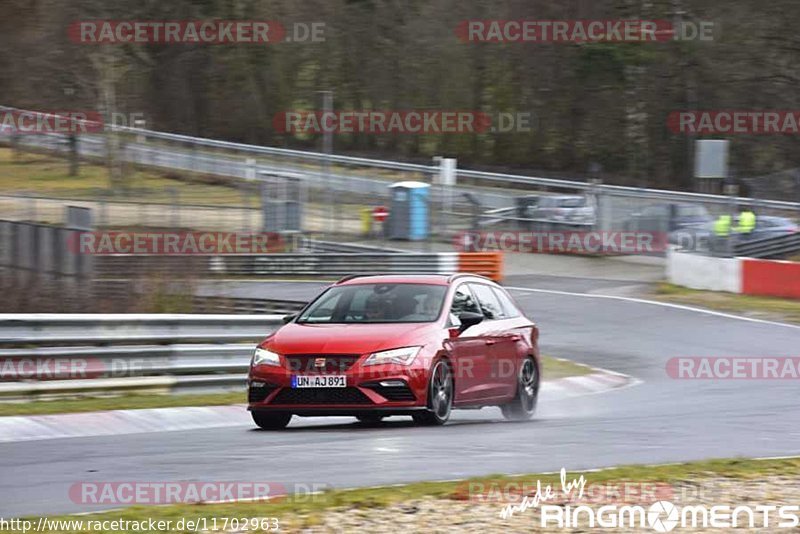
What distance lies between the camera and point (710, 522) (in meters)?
6.88

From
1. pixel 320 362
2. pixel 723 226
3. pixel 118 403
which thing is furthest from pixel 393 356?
pixel 723 226

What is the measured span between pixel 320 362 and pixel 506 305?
298 cm

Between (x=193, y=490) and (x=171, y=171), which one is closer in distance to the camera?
(x=193, y=490)

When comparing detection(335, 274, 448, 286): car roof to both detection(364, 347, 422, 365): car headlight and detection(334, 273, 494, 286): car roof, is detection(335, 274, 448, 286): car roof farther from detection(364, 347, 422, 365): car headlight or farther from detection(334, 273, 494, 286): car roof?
detection(364, 347, 422, 365): car headlight

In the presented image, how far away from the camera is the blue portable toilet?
114 ft

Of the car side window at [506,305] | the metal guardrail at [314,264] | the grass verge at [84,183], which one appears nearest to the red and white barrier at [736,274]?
Answer: the metal guardrail at [314,264]

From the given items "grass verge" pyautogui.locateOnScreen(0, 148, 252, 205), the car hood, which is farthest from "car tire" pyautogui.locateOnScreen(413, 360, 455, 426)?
"grass verge" pyautogui.locateOnScreen(0, 148, 252, 205)

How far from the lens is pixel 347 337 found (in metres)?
11.5

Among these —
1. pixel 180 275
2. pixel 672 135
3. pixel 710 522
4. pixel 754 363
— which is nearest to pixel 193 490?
pixel 710 522

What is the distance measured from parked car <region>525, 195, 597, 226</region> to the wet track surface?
20.0 meters

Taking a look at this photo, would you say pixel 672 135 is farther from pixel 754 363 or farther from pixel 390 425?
pixel 390 425

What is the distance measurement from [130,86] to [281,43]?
7.08 metres

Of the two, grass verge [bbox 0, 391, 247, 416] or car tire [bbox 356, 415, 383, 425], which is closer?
car tire [bbox 356, 415, 383, 425]

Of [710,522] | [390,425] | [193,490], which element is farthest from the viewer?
[390,425]
